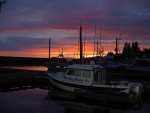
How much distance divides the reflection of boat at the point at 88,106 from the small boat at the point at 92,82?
101 centimetres

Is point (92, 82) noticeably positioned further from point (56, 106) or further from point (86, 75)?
point (56, 106)

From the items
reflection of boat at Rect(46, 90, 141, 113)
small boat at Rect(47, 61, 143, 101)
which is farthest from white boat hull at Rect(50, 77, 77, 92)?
reflection of boat at Rect(46, 90, 141, 113)

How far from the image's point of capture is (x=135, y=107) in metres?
24.7

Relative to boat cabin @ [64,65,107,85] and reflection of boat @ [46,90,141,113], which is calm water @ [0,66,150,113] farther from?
boat cabin @ [64,65,107,85]

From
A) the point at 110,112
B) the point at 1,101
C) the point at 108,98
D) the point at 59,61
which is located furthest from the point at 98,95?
the point at 59,61

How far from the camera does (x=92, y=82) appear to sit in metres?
27.3

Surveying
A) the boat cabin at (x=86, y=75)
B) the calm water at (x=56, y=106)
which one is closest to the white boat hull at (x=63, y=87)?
the boat cabin at (x=86, y=75)

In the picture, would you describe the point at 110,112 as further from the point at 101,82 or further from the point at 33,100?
the point at 33,100

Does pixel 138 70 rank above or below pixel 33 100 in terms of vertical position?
above

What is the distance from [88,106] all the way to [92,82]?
2.80 metres

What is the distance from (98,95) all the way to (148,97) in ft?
22.9

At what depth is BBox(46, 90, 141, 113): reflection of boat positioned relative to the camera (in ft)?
78.4

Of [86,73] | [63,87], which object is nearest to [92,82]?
[86,73]

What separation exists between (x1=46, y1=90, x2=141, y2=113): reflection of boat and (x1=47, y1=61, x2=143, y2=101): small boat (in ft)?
3.30
